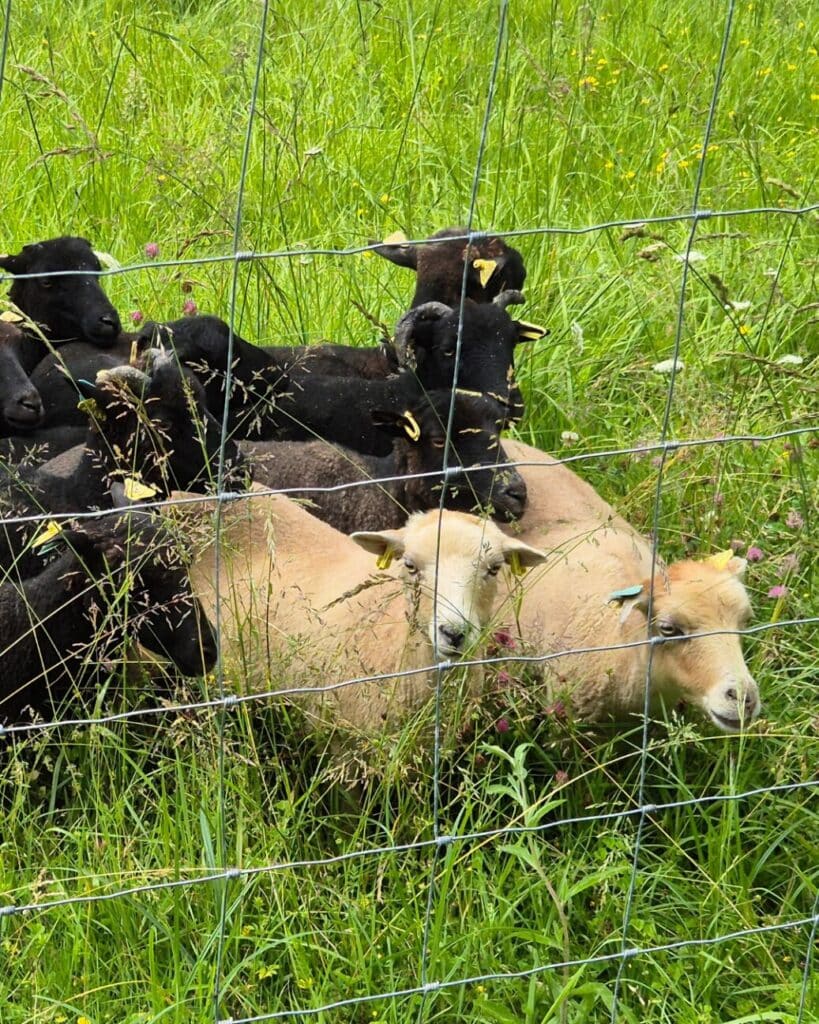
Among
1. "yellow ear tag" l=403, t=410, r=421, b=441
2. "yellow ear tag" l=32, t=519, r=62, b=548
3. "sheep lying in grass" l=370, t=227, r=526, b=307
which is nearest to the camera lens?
"yellow ear tag" l=32, t=519, r=62, b=548

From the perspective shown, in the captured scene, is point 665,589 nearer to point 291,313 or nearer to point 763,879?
point 763,879

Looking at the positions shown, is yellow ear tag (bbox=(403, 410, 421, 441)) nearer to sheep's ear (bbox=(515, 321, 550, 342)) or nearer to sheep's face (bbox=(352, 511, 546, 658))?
sheep's ear (bbox=(515, 321, 550, 342))

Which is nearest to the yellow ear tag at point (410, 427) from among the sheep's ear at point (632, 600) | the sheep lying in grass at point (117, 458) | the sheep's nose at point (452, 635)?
the sheep lying in grass at point (117, 458)

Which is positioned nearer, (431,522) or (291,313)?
(431,522)

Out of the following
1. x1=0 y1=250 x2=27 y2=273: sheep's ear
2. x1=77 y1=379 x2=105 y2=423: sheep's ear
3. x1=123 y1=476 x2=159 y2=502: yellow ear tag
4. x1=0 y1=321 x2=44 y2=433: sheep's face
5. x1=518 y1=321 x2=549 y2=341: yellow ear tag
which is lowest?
x1=0 y1=321 x2=44 y2=433: sheep's face

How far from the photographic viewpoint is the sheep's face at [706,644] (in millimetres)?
4219

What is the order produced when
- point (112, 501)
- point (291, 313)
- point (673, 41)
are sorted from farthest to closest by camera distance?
point (673, 41) < point (291, 313) < point (112, 501)

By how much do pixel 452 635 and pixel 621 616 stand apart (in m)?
0.56

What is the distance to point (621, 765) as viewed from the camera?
448 centimetres

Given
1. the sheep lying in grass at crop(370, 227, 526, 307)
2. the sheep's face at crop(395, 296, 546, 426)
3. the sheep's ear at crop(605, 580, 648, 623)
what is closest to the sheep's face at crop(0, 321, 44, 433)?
the sheep's face at crop(395, 296, 546, 426)

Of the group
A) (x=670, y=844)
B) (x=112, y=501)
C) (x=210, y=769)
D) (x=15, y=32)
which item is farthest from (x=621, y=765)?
(x=15, y=32)

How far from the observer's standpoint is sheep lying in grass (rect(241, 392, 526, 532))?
549cm

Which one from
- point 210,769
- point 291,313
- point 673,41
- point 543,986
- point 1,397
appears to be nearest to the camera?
point 543,986

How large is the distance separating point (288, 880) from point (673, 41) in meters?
6.66
